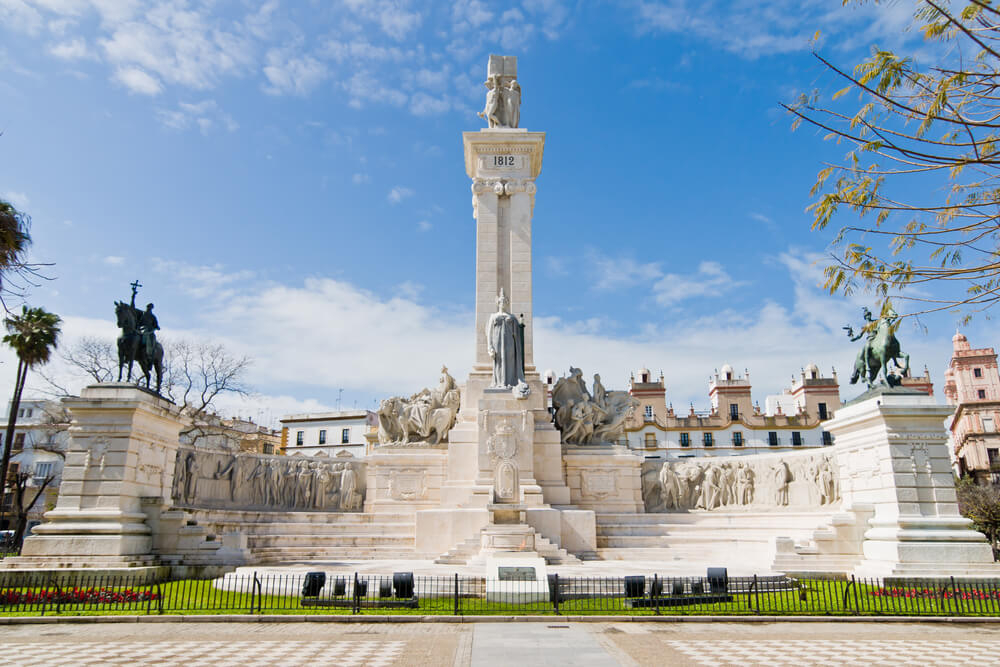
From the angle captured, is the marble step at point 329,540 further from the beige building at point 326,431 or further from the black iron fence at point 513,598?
the beige building at point 326,431

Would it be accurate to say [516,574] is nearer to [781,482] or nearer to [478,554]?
[478,554]

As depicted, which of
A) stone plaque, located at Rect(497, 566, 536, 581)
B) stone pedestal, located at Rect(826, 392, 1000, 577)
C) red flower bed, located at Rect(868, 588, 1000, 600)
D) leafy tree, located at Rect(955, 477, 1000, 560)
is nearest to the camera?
red flower bed, located at Rect(868, 588, 1000, 600)

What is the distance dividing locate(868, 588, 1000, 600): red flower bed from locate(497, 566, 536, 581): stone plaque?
634 cm

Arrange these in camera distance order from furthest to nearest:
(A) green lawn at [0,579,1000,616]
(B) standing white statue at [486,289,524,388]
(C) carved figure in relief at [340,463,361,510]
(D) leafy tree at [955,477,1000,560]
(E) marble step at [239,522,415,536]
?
(D) leafy tree at [955,477,1000,560]
(C) carved figure in relief at [340,463,361,510]
(B) standing white statue at [486,289,524,388]
(E) marble step at [239,522,415,536]
(A) green lawn at [0,579,1000,616]

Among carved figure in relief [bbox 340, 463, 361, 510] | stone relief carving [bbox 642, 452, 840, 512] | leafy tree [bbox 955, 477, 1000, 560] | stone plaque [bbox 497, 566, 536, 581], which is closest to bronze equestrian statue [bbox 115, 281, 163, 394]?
carved figure in relief [bbox 340, 463, 361, 510]

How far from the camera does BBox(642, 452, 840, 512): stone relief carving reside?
21828 mm

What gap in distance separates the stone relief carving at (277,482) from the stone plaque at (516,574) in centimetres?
1273

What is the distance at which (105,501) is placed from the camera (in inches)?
625

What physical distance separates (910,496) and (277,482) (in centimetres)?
1948

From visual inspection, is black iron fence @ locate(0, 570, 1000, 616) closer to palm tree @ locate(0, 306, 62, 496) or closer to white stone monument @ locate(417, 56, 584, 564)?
white stone monument @ locate(417, 56, 584, 564)

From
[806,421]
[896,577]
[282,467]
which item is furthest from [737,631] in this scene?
[806,421]


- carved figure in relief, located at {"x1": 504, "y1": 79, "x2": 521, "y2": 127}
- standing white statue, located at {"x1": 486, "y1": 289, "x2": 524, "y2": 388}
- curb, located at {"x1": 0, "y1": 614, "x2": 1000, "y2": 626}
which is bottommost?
curb, located at {"x1": 0, "y1": 614, "x2": 1000, "y2": 626}

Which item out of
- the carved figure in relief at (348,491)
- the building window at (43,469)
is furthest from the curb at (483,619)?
the building window at (43,469)

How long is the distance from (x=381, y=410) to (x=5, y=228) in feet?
50.4
